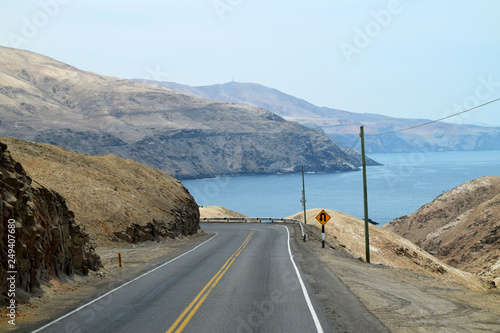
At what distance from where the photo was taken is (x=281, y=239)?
137 ft

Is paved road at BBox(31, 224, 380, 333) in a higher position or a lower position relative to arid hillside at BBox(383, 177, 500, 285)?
higher

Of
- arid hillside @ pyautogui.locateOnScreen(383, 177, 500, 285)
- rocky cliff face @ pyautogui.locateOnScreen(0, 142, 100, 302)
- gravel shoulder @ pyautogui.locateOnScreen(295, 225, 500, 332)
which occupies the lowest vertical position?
arid hillside @ pyautogui.locateOnScreen(383, 177, 500, 285)

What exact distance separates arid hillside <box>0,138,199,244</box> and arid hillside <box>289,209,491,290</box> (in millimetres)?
16632

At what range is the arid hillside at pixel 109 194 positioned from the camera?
111ft

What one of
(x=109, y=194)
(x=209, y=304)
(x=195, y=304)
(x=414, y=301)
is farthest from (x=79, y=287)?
(x=109, y=194)

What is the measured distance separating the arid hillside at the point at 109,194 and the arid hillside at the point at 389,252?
16.6m

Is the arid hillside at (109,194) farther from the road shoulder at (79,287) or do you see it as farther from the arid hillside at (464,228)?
the arid hillside at (464,228)

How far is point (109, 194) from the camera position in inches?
1474

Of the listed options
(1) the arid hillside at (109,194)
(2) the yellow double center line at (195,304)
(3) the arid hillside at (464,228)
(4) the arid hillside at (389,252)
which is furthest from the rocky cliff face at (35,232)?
(3) the arid hillside at (464,228)

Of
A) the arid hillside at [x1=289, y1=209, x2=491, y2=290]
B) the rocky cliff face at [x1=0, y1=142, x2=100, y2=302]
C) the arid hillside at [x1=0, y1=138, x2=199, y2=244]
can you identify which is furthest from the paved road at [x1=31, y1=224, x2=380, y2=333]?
the arid hillside at [x1=289, y1=209, x2=491, y2=290]

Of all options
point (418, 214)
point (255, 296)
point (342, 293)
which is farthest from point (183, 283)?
point (418, 214)

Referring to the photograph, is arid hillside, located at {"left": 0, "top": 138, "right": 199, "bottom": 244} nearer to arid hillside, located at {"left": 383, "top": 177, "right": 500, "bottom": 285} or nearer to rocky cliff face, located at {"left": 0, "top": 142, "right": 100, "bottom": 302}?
rocky cliff face, located at {"left": 0, "top": 142, "right": 100, "bottom": 302}

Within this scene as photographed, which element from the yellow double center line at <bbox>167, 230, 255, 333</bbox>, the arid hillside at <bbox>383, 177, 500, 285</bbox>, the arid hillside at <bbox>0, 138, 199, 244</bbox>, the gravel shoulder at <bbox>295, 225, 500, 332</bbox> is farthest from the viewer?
the arid hillside at <bbox>383, 177, 500, 285</bbox>

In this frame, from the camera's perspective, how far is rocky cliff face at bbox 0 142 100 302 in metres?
15.7
